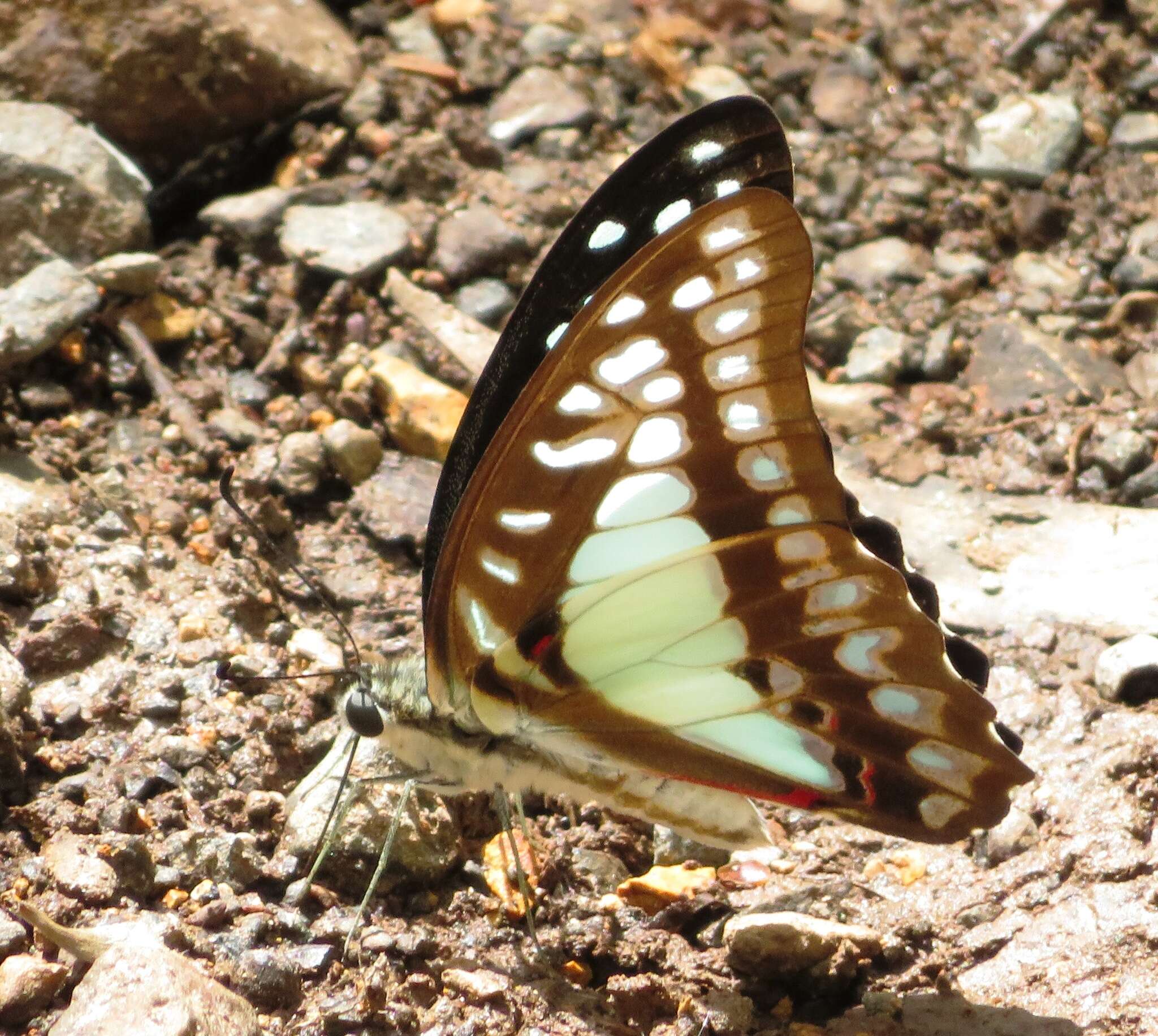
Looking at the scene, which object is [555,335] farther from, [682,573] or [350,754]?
[350,754]

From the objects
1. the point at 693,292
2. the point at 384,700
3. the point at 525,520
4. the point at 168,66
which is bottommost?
the point at 384,700

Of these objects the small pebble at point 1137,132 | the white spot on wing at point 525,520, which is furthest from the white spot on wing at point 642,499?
the small pebble at point 1137,132

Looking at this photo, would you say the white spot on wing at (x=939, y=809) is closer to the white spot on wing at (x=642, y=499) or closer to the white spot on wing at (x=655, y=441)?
the white spot on wing at (x=642, y=499)

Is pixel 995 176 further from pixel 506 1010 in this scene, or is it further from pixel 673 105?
pixel 506 1010

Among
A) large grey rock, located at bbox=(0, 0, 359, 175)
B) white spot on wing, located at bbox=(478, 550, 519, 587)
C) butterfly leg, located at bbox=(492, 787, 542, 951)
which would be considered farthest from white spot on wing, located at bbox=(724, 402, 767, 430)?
large grey rock, located at bbox=(0, 0, 359, 175)

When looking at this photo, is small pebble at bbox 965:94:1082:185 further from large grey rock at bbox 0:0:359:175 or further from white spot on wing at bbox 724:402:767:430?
white spot on wing at bbox 724:402:767:430

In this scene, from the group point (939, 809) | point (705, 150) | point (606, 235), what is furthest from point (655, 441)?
point (939, 809)

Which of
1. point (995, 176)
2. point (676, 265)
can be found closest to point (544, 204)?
point (995, 176)
